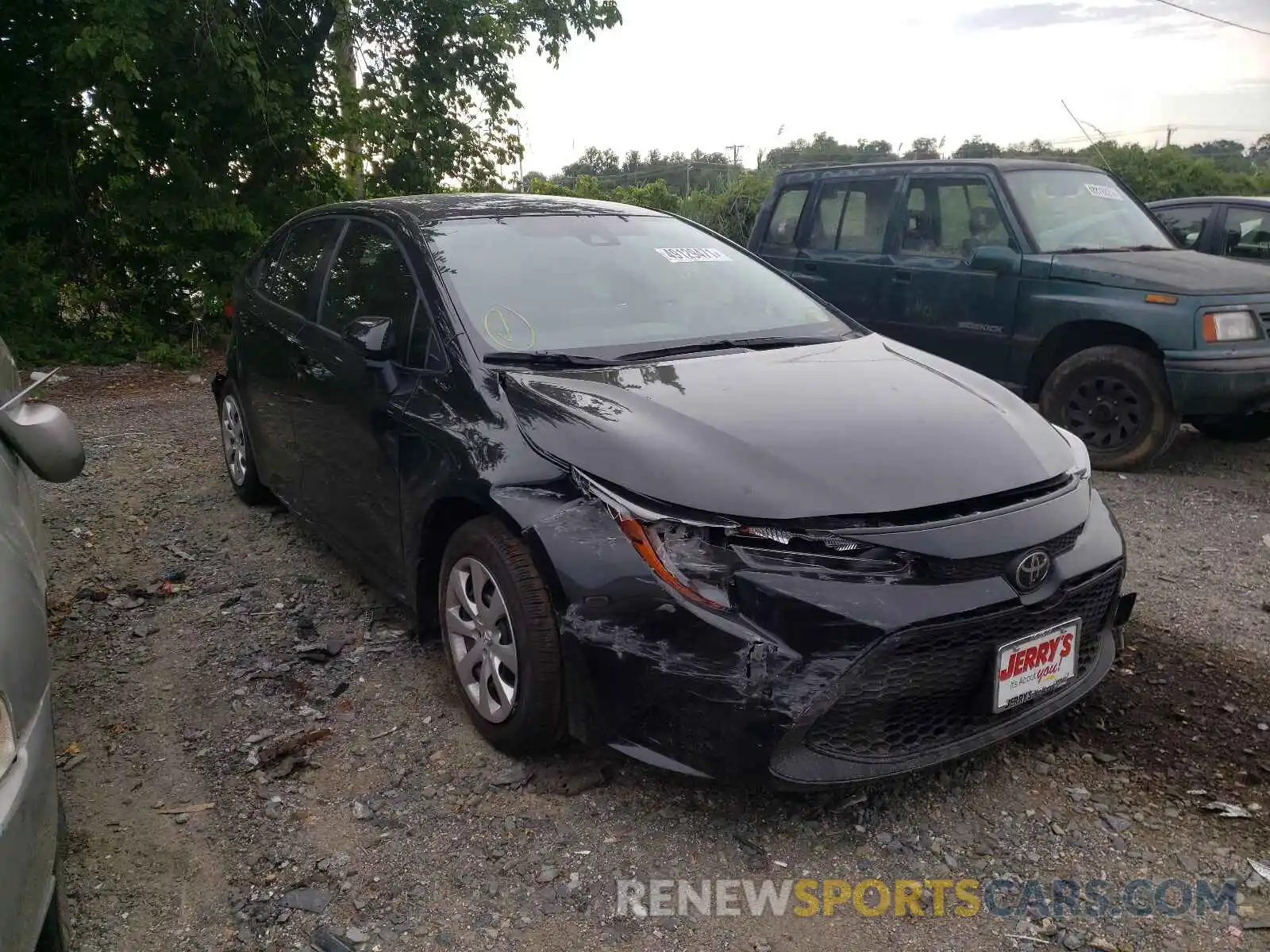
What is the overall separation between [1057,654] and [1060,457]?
0.62 metres

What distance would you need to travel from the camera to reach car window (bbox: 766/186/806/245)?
25.4ft

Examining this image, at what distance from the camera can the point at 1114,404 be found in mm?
6152

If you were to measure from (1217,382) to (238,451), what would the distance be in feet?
17.9

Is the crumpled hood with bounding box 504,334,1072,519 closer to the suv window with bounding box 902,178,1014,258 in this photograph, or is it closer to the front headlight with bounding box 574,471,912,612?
the front headlight with bounding box 574,471,912,612

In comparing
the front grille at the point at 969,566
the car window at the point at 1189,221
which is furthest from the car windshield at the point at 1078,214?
the front grille at the point at 969,566

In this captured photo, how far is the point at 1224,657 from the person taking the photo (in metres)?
3.64

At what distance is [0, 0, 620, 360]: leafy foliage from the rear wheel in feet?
25.3

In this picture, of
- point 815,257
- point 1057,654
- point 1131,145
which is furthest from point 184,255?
point 1131,145

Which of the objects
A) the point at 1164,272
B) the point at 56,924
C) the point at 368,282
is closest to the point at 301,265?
the point at 368,282

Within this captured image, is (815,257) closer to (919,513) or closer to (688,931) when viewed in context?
(919,513)

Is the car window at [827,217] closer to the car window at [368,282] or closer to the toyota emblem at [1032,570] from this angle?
the car window at [368,282]

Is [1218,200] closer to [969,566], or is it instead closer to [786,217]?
[786,217]

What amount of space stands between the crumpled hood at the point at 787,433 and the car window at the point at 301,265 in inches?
67.2

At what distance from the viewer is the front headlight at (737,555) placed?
8.04 ft
